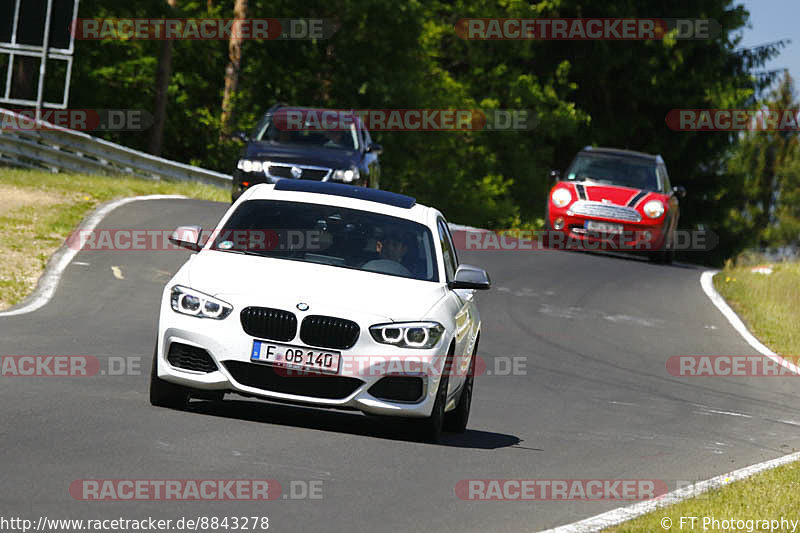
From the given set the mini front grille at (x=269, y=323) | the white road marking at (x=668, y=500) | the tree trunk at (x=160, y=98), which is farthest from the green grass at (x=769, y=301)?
→ the tree trunk at (x=160, y=98)

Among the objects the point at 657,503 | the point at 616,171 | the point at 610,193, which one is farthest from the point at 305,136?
the point at 657,503

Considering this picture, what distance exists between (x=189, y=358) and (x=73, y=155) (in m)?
21.0

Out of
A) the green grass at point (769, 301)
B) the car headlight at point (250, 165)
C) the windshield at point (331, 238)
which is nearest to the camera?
the windshield at point (331, 238)

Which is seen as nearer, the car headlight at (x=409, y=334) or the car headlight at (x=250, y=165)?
the car headlight at (x=409, y=334)

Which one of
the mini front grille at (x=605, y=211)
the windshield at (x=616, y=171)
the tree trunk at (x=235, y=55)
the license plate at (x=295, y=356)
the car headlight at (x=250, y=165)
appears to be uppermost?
the tree trunk at (x=235, y=55)

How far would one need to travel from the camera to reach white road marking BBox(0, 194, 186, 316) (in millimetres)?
15075

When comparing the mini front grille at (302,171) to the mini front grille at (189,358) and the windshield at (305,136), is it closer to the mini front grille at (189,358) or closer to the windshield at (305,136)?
the windshield at (305,136)

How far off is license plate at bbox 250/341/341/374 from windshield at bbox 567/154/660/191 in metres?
17.7

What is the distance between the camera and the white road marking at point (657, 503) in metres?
7.24

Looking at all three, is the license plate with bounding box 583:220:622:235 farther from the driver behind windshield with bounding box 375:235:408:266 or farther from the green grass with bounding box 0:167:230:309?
the driver behind windshield with bounding box 375:235:408:266

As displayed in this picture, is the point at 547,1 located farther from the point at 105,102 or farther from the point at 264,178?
the point at 264,178

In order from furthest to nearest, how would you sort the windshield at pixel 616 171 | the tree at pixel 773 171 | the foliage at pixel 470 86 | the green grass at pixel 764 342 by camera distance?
the tree at pixel 773 171 < the foliage at pixel 470 86 < the windshield at pixel 616 171 < the green grass at pixel 764 342

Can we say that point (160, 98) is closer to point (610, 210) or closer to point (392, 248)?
point (610, 210)

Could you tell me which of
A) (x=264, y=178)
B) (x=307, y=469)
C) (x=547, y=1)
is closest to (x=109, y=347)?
(x=307, y=469)
